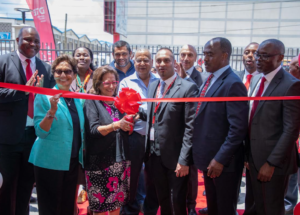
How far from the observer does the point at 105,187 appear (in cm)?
282

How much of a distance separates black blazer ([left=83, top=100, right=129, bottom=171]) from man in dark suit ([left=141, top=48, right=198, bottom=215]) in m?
0.40

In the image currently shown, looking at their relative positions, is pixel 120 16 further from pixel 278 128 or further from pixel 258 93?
pixel 278 128

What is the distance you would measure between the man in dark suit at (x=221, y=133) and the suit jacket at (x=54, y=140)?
135 cm

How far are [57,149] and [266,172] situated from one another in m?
2.08

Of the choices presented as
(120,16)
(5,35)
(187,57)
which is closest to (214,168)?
(187,57)

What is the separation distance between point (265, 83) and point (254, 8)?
97.9 feet

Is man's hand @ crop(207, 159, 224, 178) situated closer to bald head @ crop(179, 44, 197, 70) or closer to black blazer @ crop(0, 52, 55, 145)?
black blazer @ crop(0, 52, 55, 145)

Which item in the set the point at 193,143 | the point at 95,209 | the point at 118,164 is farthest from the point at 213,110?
the point at 95,209

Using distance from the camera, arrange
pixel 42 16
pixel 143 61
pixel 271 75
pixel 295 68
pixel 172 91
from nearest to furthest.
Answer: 1. pixel 271 75
2. pixel 172 91
3. pixel 143 61
4. pixel 295 68
5. pixel 42 16

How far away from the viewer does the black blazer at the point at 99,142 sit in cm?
280

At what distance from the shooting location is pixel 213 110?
103 inches

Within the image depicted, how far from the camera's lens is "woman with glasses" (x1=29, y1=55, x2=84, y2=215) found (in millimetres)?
2652

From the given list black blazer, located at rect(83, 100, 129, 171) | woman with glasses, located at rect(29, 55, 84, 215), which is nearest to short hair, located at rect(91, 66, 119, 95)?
black blazer, located at rect(83, 100, 129, 171)

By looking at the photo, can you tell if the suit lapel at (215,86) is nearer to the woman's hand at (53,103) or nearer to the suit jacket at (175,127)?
the suit jacket at (175,127)
